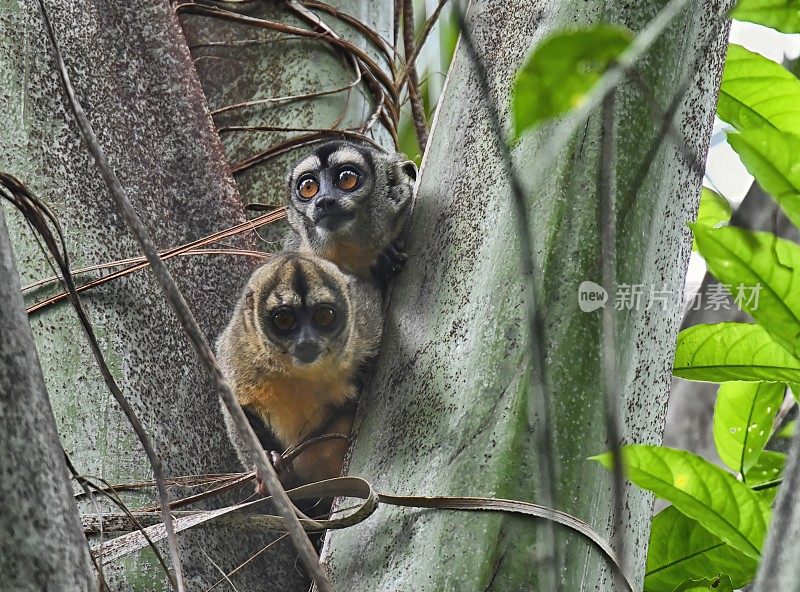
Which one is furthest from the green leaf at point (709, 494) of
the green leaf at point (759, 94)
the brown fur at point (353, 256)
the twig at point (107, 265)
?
the brown fur at point (353, 256)

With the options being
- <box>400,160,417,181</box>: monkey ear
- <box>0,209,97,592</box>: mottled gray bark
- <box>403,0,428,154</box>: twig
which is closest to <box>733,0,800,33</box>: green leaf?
<box>403,0,428,154</box>: twig

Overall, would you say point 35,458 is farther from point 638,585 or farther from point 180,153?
point 180,153

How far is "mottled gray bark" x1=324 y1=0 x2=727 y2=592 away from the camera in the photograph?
1653 millimetres

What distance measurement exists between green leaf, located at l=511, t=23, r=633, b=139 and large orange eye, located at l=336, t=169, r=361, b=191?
2578mm

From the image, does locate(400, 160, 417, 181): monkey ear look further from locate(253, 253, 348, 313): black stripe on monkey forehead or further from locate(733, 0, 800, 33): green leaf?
locate(733, 0, 800, 33): green leaf

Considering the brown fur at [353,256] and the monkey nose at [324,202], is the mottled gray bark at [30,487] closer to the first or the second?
the brown fur at [353,256]

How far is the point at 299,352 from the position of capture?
283cm

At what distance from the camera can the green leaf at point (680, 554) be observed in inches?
91.3

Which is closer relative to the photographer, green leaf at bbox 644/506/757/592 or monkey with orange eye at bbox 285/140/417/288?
green leaf at bbox 644/506/757/592

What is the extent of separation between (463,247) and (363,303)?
1.06 meters

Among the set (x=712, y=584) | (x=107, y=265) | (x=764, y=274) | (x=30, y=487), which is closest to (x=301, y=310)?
(x=107, y=265)

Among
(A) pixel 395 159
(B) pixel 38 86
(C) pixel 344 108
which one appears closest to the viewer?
(B) pixel 38 86

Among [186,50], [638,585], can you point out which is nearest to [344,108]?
[186,50]

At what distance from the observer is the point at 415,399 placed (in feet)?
6.01
